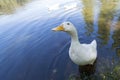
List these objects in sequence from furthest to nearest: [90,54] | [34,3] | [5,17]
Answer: [34,3] → [5,17] → [90,54]

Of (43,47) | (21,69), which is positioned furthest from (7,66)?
(43,47)

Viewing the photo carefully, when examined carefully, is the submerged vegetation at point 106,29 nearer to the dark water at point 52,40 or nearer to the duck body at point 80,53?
the dark water at point 52,40

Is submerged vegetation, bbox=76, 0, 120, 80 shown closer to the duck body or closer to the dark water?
the dark water

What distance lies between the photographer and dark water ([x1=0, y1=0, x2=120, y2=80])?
7.05 meters

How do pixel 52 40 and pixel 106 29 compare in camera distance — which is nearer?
pixel 52 40

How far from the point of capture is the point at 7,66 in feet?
25.6

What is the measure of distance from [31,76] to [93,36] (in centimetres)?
382

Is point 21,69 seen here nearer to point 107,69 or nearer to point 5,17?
point 107,69

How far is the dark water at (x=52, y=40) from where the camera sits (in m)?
7.05

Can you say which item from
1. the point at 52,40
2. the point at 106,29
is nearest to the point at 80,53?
the point at 52,40

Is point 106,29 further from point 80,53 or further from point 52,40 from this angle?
point 80,53

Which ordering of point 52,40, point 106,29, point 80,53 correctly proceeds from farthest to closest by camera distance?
1. point 106,29
2. point 52,40
3. point 80,53

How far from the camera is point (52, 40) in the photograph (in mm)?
9617

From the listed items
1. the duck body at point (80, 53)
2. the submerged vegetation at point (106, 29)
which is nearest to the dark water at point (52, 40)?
the submerged vegetation at point (106, 29)
